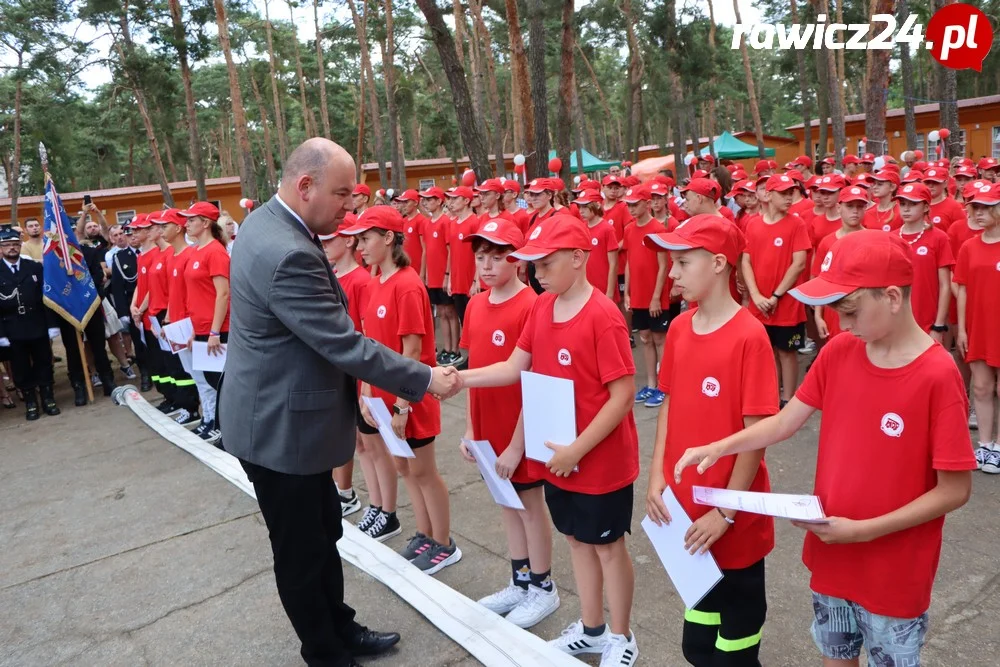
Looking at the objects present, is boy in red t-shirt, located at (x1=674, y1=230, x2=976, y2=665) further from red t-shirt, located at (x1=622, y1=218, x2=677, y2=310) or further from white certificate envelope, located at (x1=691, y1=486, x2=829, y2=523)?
red t-shirt, located at (x1=622, y1=218, x2=677, y2=310)

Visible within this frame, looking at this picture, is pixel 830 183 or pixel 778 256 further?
pixel 830 183

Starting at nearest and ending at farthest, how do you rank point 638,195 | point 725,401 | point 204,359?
point 725,401 < point 204,359 < point 638,195

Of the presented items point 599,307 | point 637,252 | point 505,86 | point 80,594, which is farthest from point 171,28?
point 505,86

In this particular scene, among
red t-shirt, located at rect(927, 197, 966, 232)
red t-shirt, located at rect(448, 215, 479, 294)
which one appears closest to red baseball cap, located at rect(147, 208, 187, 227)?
red t-shirt, located at rect(448, 215, 479, 294)

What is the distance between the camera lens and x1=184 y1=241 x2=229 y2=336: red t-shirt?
6309 millimetres

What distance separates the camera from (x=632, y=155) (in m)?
33.0

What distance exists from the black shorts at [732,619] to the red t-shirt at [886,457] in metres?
0.27

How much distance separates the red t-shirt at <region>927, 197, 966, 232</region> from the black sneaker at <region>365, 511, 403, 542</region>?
532 cm

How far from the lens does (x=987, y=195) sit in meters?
4.69

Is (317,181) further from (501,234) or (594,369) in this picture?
(594,369)

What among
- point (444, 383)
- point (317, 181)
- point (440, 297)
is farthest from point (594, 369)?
point (440, 297)

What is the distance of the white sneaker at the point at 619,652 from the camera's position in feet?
9.77

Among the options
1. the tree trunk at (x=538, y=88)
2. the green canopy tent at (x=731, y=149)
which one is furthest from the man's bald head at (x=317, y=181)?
the green canopy tent at (x=731, y=149)

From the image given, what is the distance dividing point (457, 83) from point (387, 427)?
9277mm
